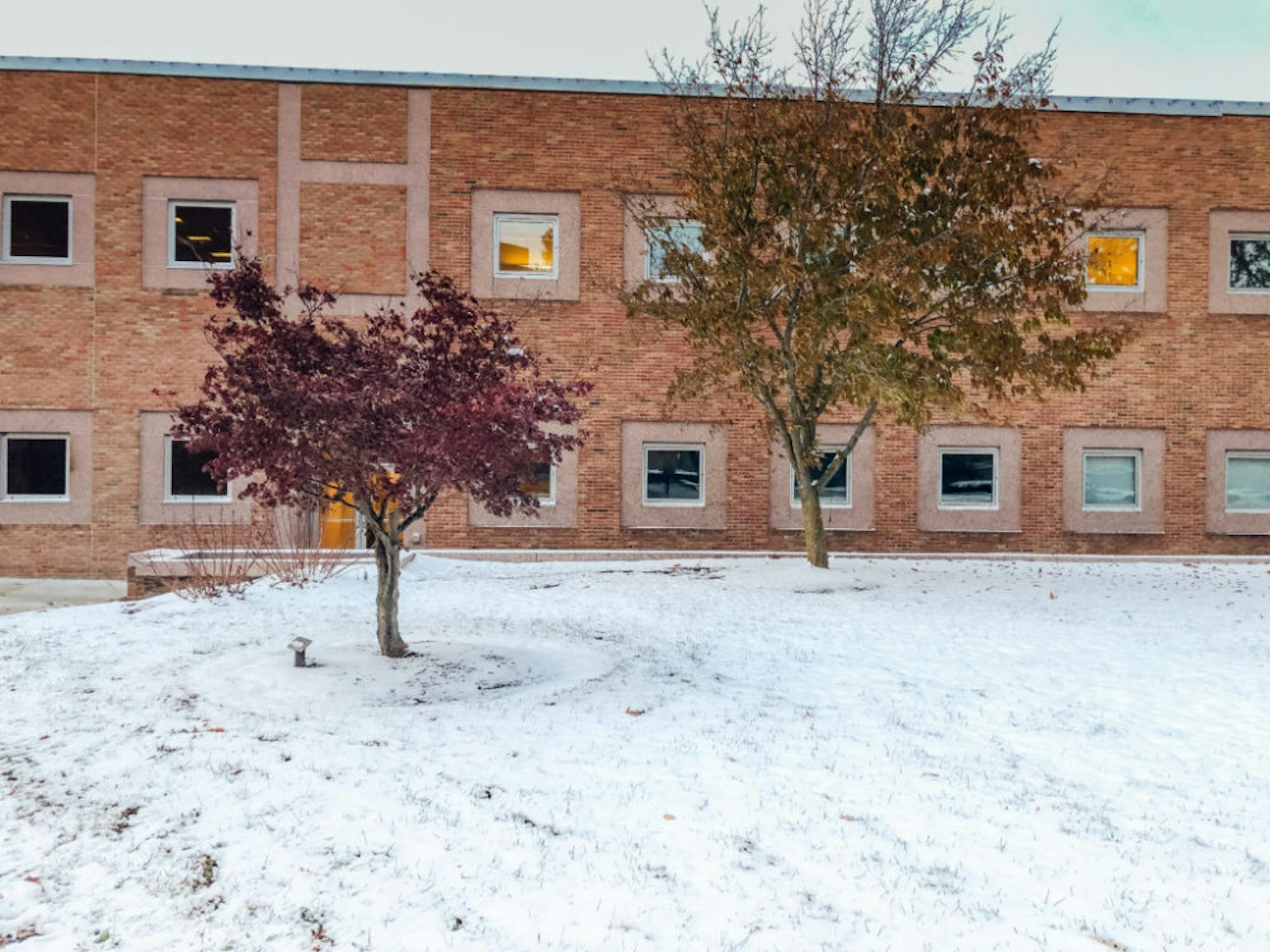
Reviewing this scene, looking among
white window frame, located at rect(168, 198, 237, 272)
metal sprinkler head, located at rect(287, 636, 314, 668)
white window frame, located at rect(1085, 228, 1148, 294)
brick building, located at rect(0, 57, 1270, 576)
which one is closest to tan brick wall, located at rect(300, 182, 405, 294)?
brick building, located at rect(0, 57, 1270, 576)

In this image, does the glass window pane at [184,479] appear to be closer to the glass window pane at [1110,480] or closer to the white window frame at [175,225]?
the white window frame at [175,225]

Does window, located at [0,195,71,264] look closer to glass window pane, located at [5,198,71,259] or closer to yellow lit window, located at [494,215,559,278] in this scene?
glass window pane, located at [5,198,71,259]

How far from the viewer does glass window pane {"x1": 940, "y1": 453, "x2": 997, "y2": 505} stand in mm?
19297

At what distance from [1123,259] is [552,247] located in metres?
11.4

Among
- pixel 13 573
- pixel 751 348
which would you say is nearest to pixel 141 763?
pixel 751 348

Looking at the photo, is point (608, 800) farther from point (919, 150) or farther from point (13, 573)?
point (13, 573)

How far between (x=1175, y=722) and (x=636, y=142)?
14870 millimetres

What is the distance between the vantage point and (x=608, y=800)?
514cm

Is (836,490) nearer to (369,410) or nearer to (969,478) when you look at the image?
(969,478)

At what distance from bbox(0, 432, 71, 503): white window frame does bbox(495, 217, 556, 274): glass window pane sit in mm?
8813

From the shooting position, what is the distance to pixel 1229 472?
1952cm

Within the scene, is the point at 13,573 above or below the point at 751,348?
below

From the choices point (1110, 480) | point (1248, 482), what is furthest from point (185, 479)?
point (1248, 482)

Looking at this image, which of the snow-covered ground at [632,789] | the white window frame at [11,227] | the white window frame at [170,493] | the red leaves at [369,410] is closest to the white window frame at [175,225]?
the white window frame at [11,227]
